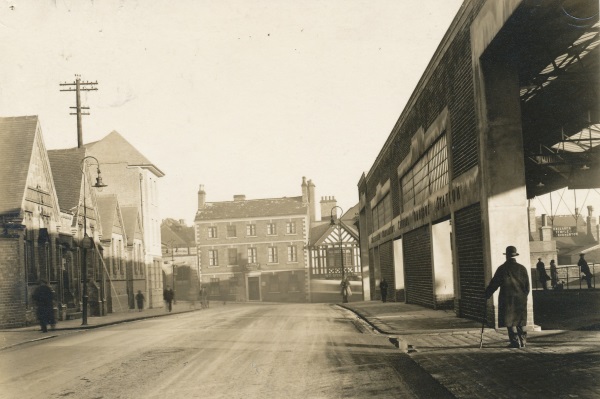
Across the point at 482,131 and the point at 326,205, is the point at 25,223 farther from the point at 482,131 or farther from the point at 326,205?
the point at 326,205

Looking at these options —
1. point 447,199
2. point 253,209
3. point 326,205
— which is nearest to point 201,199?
point 253,209

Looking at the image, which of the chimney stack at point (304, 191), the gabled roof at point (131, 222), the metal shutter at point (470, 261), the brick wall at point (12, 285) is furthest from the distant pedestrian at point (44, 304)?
the chimney stack at point (304, 191)

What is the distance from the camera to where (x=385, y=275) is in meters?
33.5

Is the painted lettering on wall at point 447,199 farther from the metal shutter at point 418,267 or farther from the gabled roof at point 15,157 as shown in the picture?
the gabled roof at point 15,157

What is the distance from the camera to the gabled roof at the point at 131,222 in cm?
4803

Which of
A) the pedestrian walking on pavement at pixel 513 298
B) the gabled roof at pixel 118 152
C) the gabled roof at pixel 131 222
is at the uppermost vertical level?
the gabled roof at pixel 118 152

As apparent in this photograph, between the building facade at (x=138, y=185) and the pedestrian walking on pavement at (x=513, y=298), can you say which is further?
the building facade at (x=138, y=185)

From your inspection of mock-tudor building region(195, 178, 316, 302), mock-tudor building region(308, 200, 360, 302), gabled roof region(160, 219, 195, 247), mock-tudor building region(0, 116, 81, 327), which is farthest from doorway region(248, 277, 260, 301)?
mock-tudor building region(0, 116, 81, 327)

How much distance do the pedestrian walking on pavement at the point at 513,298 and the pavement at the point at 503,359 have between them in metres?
0.25

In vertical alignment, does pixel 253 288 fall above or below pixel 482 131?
below

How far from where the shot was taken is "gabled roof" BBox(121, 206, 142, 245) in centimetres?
4803

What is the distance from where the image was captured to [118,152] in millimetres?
53781

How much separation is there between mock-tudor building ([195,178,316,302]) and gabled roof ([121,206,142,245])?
792 inches

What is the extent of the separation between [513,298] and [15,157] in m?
23.4
